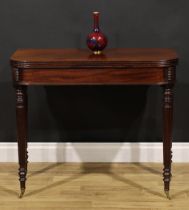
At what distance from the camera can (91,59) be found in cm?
316

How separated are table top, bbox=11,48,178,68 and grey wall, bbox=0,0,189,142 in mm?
398

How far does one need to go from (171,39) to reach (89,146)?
920mm

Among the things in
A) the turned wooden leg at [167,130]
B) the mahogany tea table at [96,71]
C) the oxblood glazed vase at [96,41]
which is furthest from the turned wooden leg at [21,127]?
the turned wooden leg at [167,130]

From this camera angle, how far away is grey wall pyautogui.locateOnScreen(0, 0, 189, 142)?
12.2ft

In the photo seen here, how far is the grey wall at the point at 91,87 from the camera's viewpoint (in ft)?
12.2

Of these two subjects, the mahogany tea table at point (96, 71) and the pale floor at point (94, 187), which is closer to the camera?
the mahogany tea table at point (96, 71)

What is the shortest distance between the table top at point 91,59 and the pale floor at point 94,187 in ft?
2.61

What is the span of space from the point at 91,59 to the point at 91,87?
678 millimetres

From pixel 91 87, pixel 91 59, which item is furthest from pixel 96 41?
pixel 91 87

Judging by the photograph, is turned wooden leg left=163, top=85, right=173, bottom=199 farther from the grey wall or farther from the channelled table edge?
the grey wall

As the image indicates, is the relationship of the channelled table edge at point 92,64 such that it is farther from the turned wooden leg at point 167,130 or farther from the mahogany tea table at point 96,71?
the turned wooden leg at point 167,130

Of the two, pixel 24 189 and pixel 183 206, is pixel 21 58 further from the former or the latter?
pixel 183 206

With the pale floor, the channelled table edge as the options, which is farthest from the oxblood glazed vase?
the pale floor

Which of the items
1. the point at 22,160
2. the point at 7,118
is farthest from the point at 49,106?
the point at 22,160
